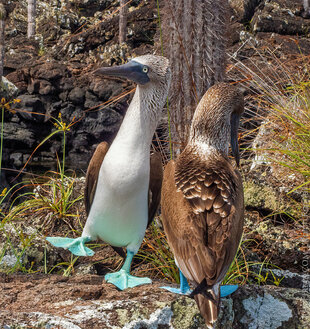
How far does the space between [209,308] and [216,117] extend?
113 centimetres

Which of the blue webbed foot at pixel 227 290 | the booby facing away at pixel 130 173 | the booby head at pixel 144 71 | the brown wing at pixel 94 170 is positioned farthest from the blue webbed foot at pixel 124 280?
the booby head at pixel 144 71

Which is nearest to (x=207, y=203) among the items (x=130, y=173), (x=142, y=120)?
(x=130, y=173)

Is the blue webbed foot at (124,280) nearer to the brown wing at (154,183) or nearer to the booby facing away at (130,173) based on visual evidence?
the booby facing away at (130,173)

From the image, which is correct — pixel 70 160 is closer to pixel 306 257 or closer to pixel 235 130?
pixel 306 257

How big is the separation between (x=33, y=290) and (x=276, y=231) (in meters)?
2.50

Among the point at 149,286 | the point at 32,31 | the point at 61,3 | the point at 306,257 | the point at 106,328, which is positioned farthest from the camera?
the point at 61,3

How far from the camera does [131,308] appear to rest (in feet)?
7.27

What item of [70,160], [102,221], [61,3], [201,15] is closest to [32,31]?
[61,3]

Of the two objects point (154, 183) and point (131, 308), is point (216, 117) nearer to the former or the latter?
point (154, 183)

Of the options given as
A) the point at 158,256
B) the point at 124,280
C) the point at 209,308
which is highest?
the point at 209,308

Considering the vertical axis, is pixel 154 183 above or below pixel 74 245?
above

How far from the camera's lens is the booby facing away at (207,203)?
2.10 meters

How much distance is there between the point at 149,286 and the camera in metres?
2.63

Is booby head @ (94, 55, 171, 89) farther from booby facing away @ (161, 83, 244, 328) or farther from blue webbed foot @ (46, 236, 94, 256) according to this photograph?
blue webbed foot @ (46, 236, 94, 256)
